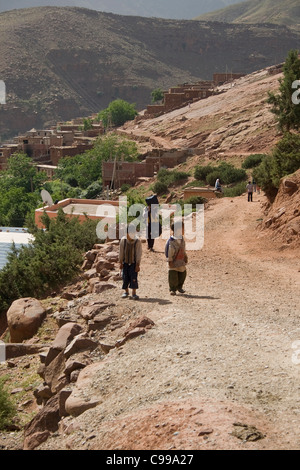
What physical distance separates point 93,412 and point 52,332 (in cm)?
469

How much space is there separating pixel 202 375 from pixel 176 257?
3.75m

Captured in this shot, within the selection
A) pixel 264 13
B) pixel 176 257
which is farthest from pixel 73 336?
pixel 264 13

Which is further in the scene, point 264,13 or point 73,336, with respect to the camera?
point 264,13

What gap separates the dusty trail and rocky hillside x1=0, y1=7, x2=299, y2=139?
91594 millimetres

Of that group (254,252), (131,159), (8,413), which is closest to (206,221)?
(254,252)

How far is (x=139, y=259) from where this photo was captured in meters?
10.0

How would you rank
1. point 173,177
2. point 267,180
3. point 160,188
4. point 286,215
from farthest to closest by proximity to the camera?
point 173,177, point 160,188, point 267,180, point 286,215

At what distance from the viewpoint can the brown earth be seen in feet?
17.8

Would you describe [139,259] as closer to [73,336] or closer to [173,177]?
[73,336]

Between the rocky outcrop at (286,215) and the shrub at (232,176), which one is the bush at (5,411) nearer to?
the rocky outcrop at (286,215)

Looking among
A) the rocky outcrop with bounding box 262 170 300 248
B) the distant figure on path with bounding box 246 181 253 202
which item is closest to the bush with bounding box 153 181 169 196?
the distant figure on path with bounding box 246 181 253 202

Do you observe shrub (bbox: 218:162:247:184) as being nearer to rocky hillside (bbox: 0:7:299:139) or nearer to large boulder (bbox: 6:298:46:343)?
large boulder (bbox: 6:298:46:343)
